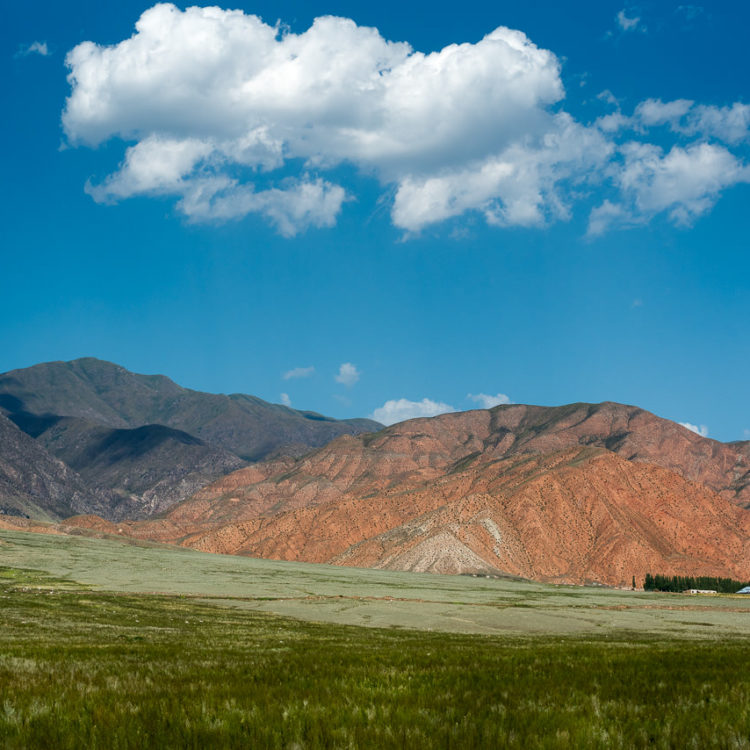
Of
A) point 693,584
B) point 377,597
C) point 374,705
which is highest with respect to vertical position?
point 374,705

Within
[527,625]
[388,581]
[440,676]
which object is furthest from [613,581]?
[440,676]

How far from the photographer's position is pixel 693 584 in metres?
141

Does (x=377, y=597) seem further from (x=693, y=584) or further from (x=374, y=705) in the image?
(x=374, y=705)

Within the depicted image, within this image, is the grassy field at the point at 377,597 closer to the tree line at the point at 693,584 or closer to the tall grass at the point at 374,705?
the tree line at the point at 693,584

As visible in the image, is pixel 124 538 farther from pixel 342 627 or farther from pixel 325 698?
pixel 325 698

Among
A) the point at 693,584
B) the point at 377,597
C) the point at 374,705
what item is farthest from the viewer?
the point at 693,584

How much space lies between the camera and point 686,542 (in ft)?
588

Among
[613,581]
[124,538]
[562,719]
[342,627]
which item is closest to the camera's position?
[562,719]

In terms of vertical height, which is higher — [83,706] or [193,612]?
[83,706]

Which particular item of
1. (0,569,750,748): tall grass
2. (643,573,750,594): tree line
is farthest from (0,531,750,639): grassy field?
(0,569,750,748): tall grass

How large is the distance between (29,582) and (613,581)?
122 metres

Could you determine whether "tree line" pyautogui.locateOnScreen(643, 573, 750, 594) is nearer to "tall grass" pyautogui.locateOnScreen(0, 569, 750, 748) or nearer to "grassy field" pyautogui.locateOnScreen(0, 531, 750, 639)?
"grassy field" pyautogui.locateOnScreen(0, 531, 750, 639)

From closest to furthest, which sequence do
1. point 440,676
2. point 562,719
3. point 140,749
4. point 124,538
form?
point 140,749 → point 562,719 → point 440,676 → point 124,538

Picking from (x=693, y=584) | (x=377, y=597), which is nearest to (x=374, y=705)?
(x=377, y=597)
